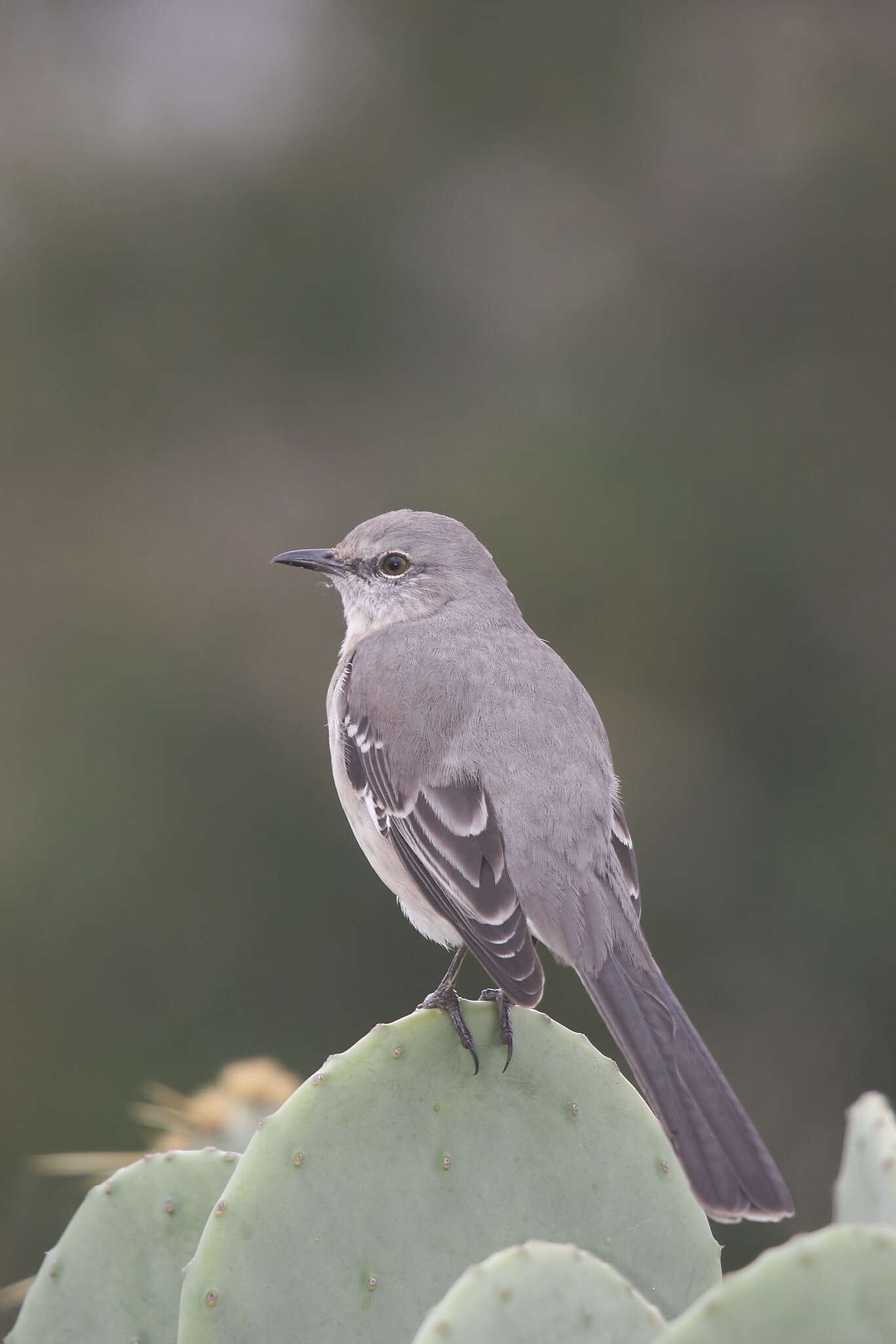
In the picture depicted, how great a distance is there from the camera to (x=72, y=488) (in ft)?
23.2

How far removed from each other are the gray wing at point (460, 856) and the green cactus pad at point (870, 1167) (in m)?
0.65

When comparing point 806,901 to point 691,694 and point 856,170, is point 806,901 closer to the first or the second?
point 691,694

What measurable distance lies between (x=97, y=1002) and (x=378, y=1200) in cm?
481

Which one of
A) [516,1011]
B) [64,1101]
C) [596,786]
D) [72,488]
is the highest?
[72,488]

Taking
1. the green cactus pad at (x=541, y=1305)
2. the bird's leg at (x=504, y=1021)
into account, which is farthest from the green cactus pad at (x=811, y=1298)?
the bird's leg at (x=504, y=1021)

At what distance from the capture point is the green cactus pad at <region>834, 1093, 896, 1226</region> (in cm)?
155

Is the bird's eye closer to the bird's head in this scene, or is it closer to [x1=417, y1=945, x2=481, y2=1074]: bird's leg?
the bird's head

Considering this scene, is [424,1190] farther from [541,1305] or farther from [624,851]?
[624,851]

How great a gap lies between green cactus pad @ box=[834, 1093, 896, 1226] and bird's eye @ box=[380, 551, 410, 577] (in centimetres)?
191

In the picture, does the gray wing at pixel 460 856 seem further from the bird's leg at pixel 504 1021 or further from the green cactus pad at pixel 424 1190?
the green cactus pad at pixel 424 1190

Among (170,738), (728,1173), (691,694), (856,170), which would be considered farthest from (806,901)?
(728,1173)

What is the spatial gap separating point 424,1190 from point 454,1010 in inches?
14.5

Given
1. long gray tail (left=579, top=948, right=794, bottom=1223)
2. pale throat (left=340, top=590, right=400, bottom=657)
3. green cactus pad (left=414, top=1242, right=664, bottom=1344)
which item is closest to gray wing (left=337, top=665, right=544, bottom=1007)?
long gray tail (left=579, top=948, right=794, bottom=1223)

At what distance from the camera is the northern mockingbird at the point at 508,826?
2236mm
